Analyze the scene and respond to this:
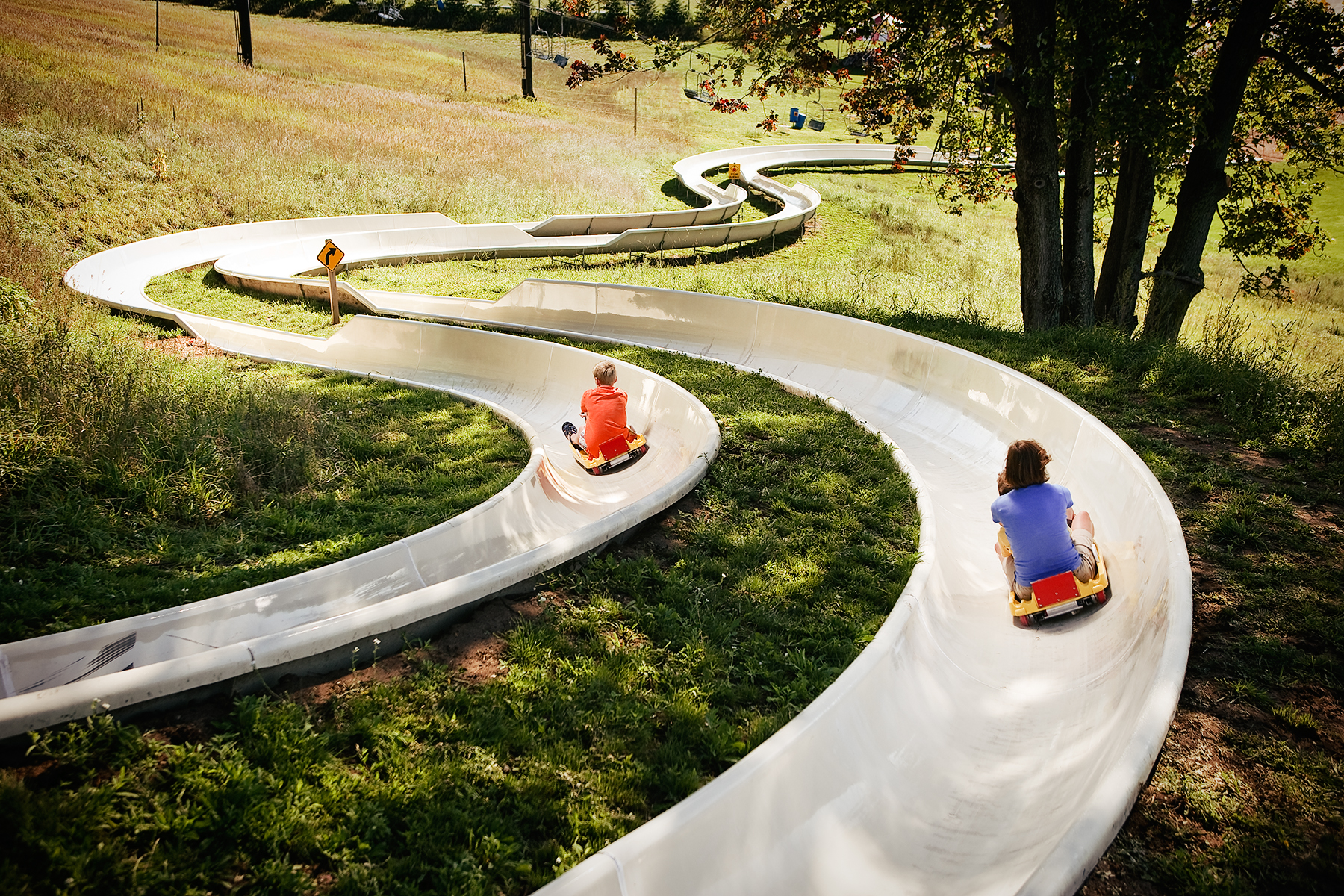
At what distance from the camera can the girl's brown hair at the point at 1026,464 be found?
453 cm

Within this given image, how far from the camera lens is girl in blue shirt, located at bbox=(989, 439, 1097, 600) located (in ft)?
14.7

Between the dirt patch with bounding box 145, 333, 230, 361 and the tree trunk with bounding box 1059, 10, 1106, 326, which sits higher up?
the tree trunk with bounding box 1059, 10, 1106, 326

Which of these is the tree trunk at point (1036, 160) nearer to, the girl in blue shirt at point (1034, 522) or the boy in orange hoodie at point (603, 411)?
the boy in orange hoodie at point (603, 411)

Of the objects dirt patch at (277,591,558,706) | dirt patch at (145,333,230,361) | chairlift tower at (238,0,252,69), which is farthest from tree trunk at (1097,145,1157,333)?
chairlift tower at (238,0,252,69)

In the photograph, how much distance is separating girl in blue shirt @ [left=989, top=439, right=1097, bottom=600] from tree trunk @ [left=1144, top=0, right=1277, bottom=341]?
623 cm

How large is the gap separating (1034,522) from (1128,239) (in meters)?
8.28

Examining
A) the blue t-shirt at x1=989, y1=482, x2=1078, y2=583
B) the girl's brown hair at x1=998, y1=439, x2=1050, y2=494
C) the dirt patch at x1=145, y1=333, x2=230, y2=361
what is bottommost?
the dirt patch at x1=145, y1=333, x2=230, y2=361

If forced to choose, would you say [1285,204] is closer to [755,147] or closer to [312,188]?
[312,188]

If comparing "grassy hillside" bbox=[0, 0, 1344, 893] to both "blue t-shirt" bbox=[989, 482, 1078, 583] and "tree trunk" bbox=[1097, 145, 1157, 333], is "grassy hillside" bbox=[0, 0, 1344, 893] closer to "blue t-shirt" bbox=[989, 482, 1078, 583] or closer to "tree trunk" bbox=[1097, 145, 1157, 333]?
"blue t-shirt" bbox=[989, 482, 1078, 583]

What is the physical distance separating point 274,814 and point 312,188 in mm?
22638

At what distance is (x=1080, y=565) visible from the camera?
4613mm

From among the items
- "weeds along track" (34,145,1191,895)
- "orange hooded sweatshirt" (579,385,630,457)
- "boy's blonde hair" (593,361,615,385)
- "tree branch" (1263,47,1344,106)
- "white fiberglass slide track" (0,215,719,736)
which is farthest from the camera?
"tree branch" (1263,47,1344,106)

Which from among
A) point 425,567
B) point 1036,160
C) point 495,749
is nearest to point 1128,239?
point 1036,160

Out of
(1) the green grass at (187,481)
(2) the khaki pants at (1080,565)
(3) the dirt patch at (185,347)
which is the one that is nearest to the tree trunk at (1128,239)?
(2) the khaki pants at (1080,565)
